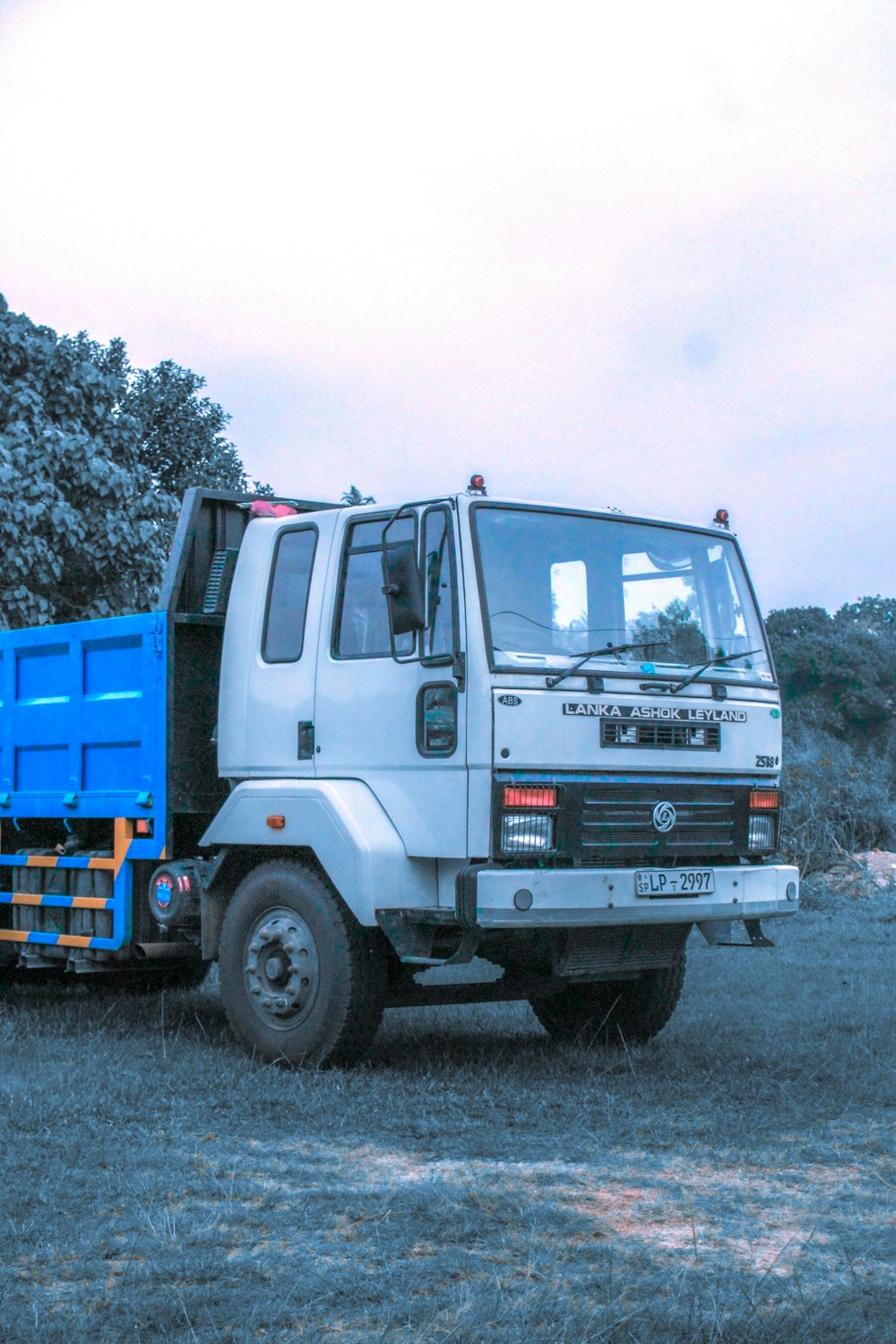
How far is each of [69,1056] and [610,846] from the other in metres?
2.90

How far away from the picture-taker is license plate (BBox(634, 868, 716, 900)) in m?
7.36

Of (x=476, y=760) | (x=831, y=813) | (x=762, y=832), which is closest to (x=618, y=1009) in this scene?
(x=762, y=832)

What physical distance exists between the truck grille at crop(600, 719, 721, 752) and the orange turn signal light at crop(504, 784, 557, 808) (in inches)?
14.2

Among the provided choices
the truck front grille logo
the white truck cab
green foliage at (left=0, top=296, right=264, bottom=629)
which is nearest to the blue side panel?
the white truck cab

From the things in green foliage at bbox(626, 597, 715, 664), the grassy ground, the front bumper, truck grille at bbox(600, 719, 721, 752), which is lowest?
the grassy ground

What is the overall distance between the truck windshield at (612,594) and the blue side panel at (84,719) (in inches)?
81.7

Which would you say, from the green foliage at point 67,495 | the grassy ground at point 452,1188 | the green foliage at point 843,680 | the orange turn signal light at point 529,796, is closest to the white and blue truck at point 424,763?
the orange turn signal light at point 529,796

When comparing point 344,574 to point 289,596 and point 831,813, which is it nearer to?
point 289,596

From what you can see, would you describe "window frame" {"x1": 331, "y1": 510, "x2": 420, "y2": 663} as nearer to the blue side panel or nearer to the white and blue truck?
the white and blue truck

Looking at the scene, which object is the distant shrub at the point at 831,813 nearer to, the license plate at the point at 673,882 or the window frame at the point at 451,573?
the license plate at the point at 673,882

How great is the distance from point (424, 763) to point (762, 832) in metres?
1.92

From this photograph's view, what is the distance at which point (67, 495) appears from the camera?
55.2 feet

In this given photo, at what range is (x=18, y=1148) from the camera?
18.9 feet

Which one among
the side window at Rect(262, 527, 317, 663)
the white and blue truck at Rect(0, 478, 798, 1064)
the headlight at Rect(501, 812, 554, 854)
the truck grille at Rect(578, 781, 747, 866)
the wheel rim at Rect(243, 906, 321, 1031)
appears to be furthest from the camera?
the side window at Rect(262, 527, 317, 663)
